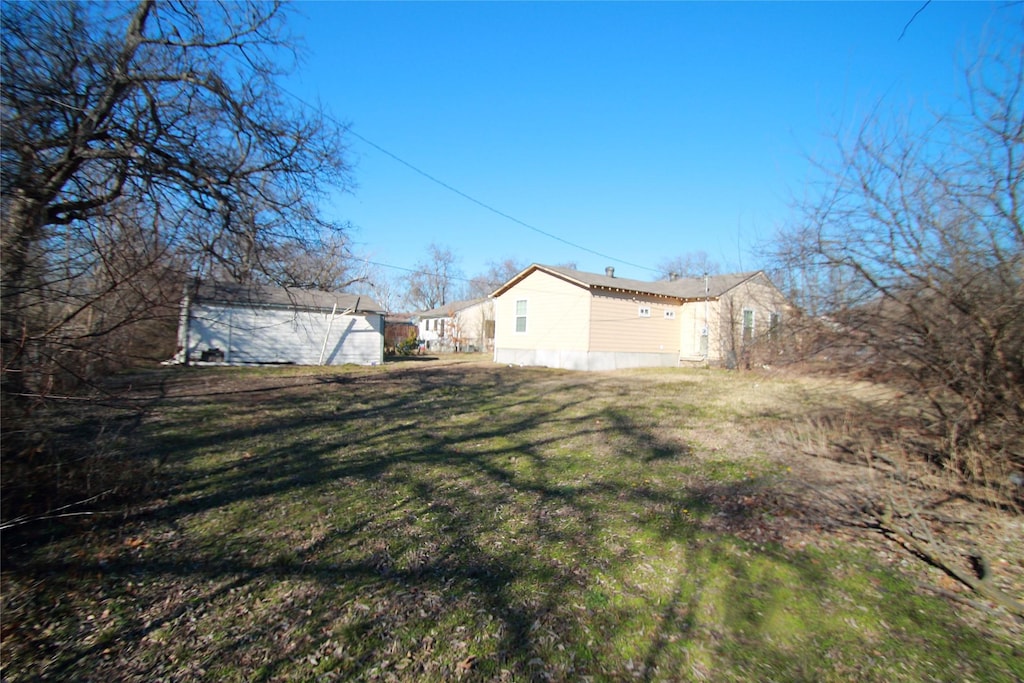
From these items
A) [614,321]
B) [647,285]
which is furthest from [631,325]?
[647,285]

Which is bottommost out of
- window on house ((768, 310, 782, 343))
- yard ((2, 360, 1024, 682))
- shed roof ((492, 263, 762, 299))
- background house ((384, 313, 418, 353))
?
yard ((2, 360, 1024, 682))

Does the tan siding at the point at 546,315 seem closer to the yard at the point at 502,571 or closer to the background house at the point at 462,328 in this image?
the background house at the point at 462,328

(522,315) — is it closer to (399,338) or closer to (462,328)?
(399,338)

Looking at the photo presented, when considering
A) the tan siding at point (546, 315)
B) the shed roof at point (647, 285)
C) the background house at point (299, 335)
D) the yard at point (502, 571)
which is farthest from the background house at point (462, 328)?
the yard at point (502, 571)

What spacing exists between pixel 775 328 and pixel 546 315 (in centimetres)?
1236

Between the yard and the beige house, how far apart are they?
10.9 metres

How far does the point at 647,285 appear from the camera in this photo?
20.6m

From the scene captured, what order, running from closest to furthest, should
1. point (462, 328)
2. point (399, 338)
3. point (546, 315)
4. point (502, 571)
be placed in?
point (502, 571)
point (546, 315)
point (399, 338)
point (462, 328)

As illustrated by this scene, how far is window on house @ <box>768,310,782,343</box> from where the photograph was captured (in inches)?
257

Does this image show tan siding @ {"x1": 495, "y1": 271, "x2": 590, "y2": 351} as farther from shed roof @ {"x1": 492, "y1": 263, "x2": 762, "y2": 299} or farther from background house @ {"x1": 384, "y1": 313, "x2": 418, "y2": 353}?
background house @ {"x1": 384, "y1": 313, "x2": 418, "y2": 353}

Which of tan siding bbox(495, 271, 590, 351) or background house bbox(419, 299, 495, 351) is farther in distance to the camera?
background house bbox(419, 299, 495, 351)

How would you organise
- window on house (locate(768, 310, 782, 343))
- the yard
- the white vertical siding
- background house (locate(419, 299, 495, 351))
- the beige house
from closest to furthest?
1. the yard
2. window on house (locate(768, 310, 782, 343))
3. the beige house
4. the white vertical siding
5. background house (locate(419, 299, 495, 351))

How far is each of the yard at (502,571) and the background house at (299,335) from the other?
12265mm

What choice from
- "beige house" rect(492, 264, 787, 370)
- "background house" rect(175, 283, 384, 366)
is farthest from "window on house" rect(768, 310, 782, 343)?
"background house" rect(175, 283, 384, 366)
